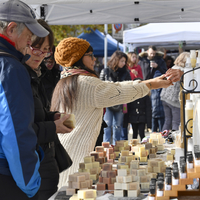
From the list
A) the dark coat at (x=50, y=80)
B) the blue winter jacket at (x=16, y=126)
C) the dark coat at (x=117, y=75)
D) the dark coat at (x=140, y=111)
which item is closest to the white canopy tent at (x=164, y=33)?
the dark coat at (x=117, y=75)

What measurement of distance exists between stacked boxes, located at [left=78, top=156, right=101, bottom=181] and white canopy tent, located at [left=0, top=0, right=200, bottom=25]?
2.71 metres

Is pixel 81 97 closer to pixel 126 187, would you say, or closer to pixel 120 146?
pixel 120 146

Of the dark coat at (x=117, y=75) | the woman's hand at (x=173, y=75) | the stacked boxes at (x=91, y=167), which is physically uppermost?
the dark coat at (x=117, y=75)

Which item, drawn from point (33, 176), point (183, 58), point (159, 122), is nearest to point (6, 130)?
point (33, 176)

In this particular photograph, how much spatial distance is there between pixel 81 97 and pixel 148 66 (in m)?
5.48

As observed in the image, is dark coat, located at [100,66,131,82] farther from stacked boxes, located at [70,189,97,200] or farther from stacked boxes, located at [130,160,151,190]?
stacked boxes, located at [70,189,97,200]

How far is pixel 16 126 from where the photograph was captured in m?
1.29

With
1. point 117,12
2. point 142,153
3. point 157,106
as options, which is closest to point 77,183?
point 142,153

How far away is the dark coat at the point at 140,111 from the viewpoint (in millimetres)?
5855

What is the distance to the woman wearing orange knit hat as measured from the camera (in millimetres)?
2529

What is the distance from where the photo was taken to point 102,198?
1.63 metres

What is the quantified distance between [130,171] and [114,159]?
0.54m

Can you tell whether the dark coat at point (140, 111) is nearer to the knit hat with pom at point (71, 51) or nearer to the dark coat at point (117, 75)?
the dark coat at point (117, 75)

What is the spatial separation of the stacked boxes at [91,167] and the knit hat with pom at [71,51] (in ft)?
3.12
